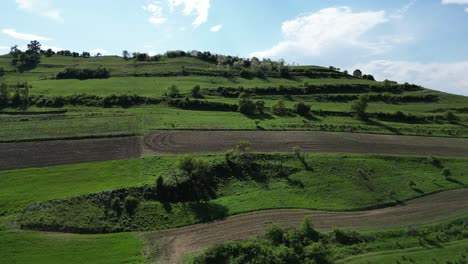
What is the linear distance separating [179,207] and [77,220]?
600 inches

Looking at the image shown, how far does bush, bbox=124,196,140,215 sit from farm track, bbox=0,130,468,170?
60.4 feet

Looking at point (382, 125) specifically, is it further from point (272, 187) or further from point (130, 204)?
point (130, 204)

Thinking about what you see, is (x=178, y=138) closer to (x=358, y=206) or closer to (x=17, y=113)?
(x=358, y=206)

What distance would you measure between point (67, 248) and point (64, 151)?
3445 cm

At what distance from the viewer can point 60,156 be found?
76.9 m

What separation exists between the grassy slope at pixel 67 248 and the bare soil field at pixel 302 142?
2959 centimetres

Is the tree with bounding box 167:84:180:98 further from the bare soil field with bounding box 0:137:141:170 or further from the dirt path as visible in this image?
the dirt path

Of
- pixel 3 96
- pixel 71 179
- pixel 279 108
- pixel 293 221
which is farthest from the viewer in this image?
pixel 279 108

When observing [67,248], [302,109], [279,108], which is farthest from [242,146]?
[302,109]

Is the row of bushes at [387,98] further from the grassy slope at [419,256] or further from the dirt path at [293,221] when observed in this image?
the grassy slope at [419,256]

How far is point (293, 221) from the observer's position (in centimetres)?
5841

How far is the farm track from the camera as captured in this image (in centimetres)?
7688

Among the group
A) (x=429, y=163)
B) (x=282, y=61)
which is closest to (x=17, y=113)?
(x=429, y=163)

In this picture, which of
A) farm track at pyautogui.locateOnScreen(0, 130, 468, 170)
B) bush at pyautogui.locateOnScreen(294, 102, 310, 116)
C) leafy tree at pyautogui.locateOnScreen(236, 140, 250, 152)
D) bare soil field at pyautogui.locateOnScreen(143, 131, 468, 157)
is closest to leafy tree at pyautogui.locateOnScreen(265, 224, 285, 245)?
leafy tree at pyautogui.locateOnScreen(236, 140, 250, 152)
